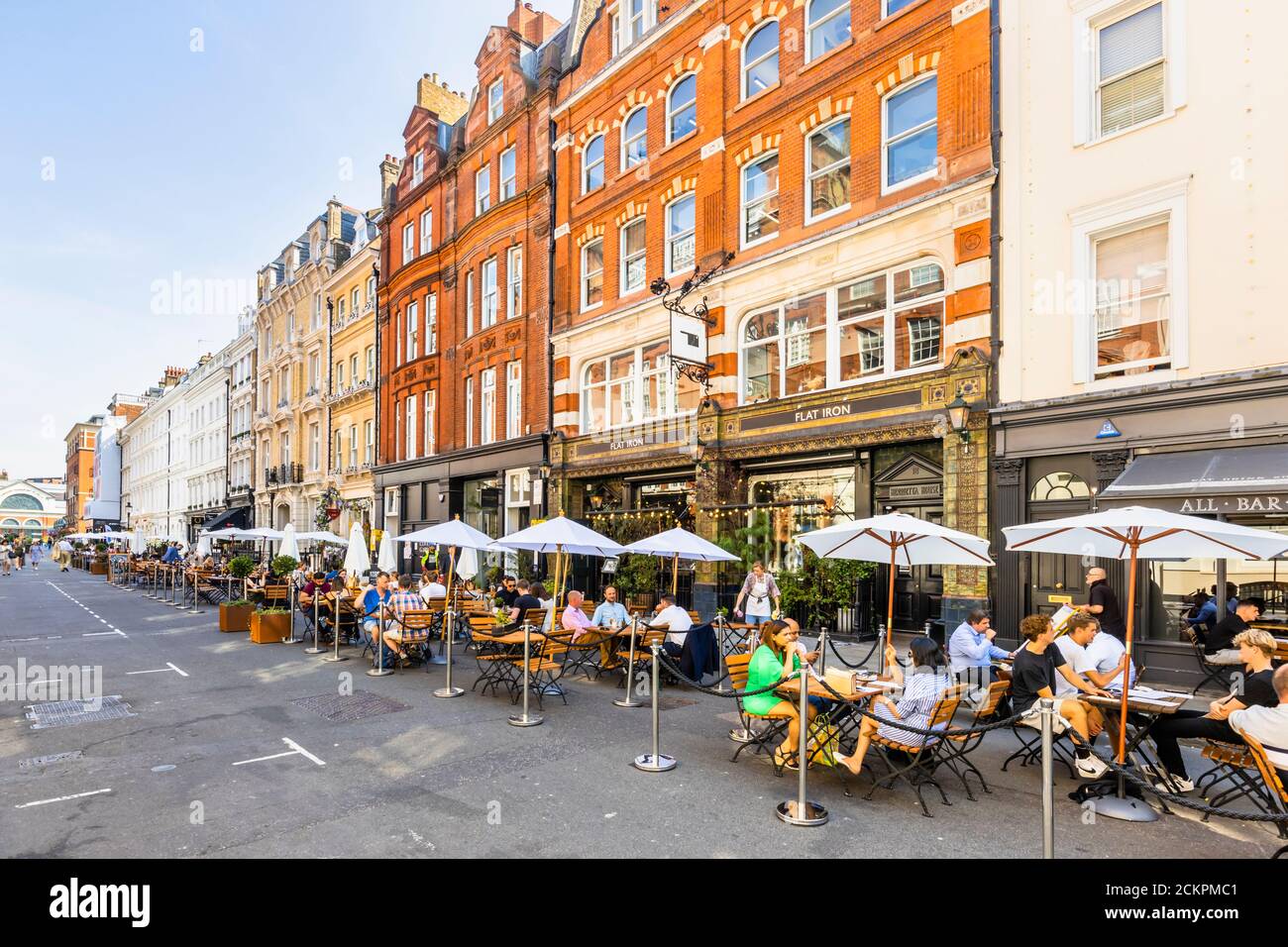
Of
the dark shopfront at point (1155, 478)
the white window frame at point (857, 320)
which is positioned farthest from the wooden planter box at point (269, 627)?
the dark shopfront at point (1155, 478)

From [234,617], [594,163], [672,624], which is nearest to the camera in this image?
[672,624]

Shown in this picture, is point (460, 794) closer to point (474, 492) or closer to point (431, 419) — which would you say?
point (474, 492)

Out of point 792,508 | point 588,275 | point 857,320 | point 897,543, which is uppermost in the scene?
point 588,275

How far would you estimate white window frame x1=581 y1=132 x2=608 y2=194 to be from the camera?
22359 mm

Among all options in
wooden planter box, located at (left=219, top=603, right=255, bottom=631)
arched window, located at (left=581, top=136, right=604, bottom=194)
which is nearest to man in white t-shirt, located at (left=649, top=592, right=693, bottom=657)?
wooden planter box, located at (left=219, top=603, right=255, bottom=631)

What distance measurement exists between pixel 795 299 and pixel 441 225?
1812 cm

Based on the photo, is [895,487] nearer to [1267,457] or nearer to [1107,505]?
[1107,505]

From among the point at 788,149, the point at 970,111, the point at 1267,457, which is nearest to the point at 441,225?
the point at 788,149

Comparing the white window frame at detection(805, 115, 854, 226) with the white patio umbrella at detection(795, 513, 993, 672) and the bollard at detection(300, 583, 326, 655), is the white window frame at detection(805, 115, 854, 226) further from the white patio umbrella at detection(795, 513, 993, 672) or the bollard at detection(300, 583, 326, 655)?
the bollard at detection(300, 583, 326, 655)

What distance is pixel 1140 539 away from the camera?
6.98 meters

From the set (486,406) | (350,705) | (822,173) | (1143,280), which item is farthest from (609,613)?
(486,406)

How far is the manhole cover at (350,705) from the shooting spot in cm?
928

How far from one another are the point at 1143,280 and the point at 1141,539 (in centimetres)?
699

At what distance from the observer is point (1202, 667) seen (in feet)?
34.0
